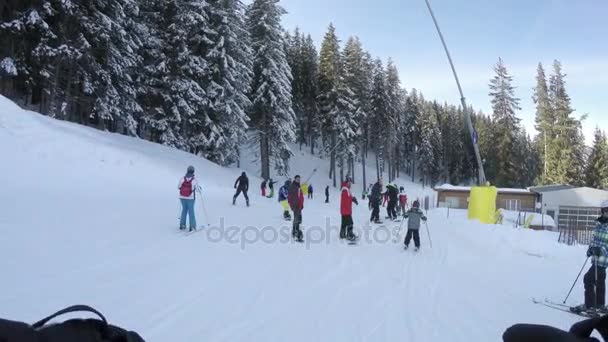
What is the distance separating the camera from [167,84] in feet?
100

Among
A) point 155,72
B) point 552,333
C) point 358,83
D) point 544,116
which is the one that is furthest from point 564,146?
point 552,333

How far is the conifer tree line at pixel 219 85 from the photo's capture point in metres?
24.4

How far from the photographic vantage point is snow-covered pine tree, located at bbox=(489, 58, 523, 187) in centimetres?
6238

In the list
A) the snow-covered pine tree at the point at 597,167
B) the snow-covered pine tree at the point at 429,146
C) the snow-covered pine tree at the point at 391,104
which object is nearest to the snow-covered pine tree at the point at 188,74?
the snow-covered pine tree at the point at 391,104

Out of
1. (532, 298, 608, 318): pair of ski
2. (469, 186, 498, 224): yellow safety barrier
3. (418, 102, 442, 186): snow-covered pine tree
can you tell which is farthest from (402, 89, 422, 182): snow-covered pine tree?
(532, 298, 608, 318): pair of ski

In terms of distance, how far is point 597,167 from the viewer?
61875mm

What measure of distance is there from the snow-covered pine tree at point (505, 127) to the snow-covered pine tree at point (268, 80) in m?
39.3

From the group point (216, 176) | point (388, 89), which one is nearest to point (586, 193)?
point (388, 89)

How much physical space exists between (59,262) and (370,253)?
7787mm

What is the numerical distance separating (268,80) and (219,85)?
17.1 ft

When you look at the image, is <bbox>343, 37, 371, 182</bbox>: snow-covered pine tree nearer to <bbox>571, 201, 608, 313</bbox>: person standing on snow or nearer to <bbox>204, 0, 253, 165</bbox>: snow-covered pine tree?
<bbox>204, 0, 253, 165</bbox>: snow-covered pine tree

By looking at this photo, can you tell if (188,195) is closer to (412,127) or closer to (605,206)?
(605,206)

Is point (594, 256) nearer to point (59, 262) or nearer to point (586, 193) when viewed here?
point (59, 262)

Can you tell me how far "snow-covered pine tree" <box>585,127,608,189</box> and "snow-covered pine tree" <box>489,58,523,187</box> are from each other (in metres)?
9.55
